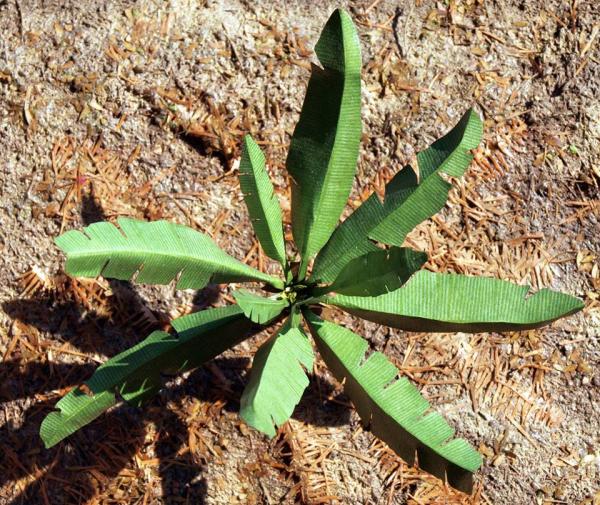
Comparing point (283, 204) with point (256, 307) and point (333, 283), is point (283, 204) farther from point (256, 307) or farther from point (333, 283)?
point (256, 307)

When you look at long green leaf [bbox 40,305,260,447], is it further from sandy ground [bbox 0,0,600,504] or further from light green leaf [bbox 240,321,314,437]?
sandy ground [bbox 0,0,600,504]

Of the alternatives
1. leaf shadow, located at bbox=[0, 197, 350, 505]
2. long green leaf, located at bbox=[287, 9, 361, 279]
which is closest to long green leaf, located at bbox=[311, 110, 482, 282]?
long green leaf, located at bbox=[287, 9, 361, 279]

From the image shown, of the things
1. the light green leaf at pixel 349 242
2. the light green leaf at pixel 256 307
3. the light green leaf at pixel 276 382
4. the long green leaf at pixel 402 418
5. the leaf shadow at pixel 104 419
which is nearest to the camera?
the light green leaf at pixel 276 382

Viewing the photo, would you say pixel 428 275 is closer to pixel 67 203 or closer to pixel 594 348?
pixel 594 348

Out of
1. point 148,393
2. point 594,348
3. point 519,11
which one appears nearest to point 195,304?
point 148,393

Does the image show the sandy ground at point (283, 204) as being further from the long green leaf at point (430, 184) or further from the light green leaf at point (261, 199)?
the long green leaf at point (430, 184)

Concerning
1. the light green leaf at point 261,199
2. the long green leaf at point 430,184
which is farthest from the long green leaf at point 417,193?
the light green leaf at point 261,199

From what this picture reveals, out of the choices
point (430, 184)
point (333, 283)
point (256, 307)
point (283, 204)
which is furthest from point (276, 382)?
point (283, 204)
